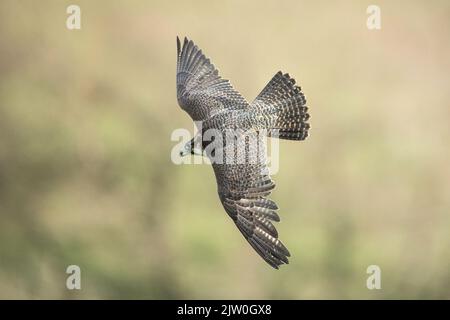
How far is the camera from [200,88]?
11.4m

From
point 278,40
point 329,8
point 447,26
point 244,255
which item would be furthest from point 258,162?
point 447,26

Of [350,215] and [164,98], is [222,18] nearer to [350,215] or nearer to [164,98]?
[164,98]

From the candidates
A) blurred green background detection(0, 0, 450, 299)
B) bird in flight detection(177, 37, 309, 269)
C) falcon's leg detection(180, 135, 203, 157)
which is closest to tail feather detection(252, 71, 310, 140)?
bird in flight detection(177, 37, 309, 269)

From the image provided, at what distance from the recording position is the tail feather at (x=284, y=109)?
33.7ft

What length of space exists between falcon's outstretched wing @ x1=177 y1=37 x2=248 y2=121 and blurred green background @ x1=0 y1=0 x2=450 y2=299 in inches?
230

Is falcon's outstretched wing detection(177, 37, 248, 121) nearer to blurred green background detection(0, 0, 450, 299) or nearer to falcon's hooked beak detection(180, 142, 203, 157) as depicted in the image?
A: falcon's hooked beak detection(180, 142, 203, 157)

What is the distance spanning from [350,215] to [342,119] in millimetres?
2062

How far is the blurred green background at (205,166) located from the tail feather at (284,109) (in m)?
7.03

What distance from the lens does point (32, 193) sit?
1939 cm

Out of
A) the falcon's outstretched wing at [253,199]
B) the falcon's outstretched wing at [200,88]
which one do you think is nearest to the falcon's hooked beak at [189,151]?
the falcon's outstretched wing at [253,199]

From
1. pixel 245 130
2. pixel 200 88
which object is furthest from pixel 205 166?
pixel 245 130

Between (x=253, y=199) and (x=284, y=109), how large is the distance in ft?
4.52

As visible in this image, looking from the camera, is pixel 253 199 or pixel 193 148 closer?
pixel 253 199

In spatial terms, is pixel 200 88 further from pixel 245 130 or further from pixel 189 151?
pixel 245 130
